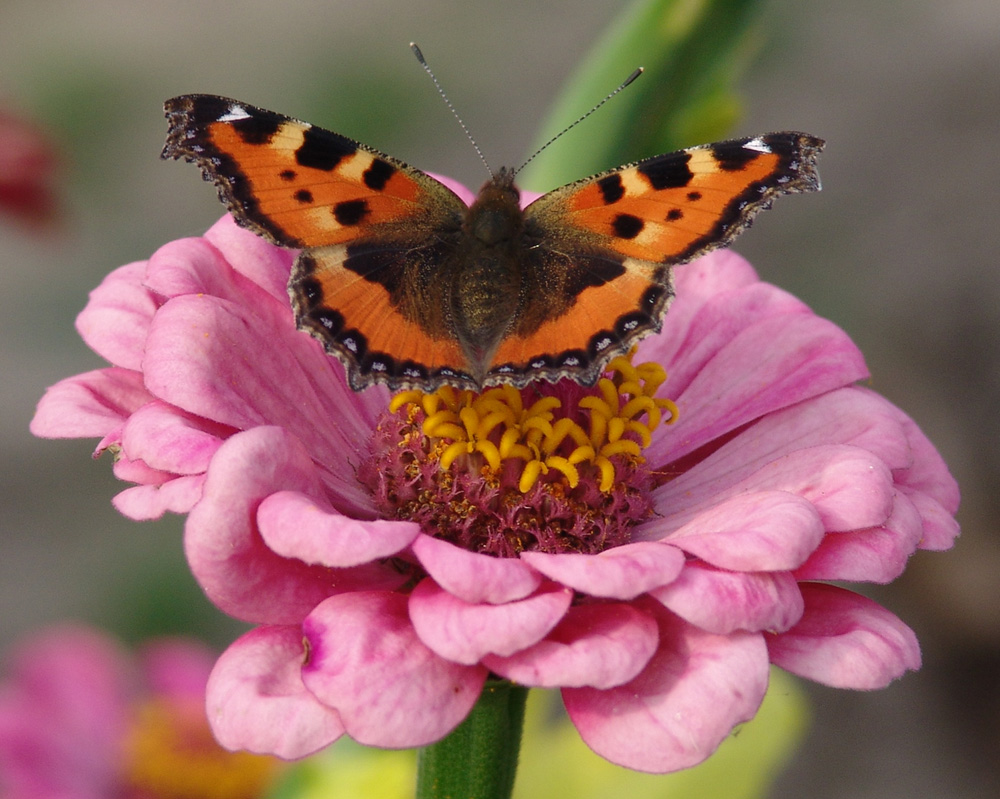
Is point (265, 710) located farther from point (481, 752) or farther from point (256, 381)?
point (256, 381)

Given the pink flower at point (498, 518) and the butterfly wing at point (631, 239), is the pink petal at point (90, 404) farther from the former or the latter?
the butterfly wing at point (631, 239)

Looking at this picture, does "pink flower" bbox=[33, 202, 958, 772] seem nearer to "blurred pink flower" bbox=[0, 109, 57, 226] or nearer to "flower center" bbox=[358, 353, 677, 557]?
"flower center" bbox=[358, 353, 677, 557]

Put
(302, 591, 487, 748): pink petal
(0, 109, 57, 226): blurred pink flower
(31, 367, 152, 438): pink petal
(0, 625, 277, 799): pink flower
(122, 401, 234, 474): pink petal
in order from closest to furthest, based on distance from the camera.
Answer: (302, 591, 487, 748): pink petal
(122, 401, 234, 474): pink petal
(31, 367, 152, 438): pink petal
(0, 625, 277, 799): pink flower
(0, 109, 57, 226): blurred pink flower

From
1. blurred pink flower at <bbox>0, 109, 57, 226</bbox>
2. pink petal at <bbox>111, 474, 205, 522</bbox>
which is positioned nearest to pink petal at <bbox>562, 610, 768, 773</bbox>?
pink petal at <bbox>111, 474, 205, 522</bbox>

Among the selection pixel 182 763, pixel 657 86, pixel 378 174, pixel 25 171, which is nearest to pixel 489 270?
pixel 378 174

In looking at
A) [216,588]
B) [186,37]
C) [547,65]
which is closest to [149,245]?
[186,37]
